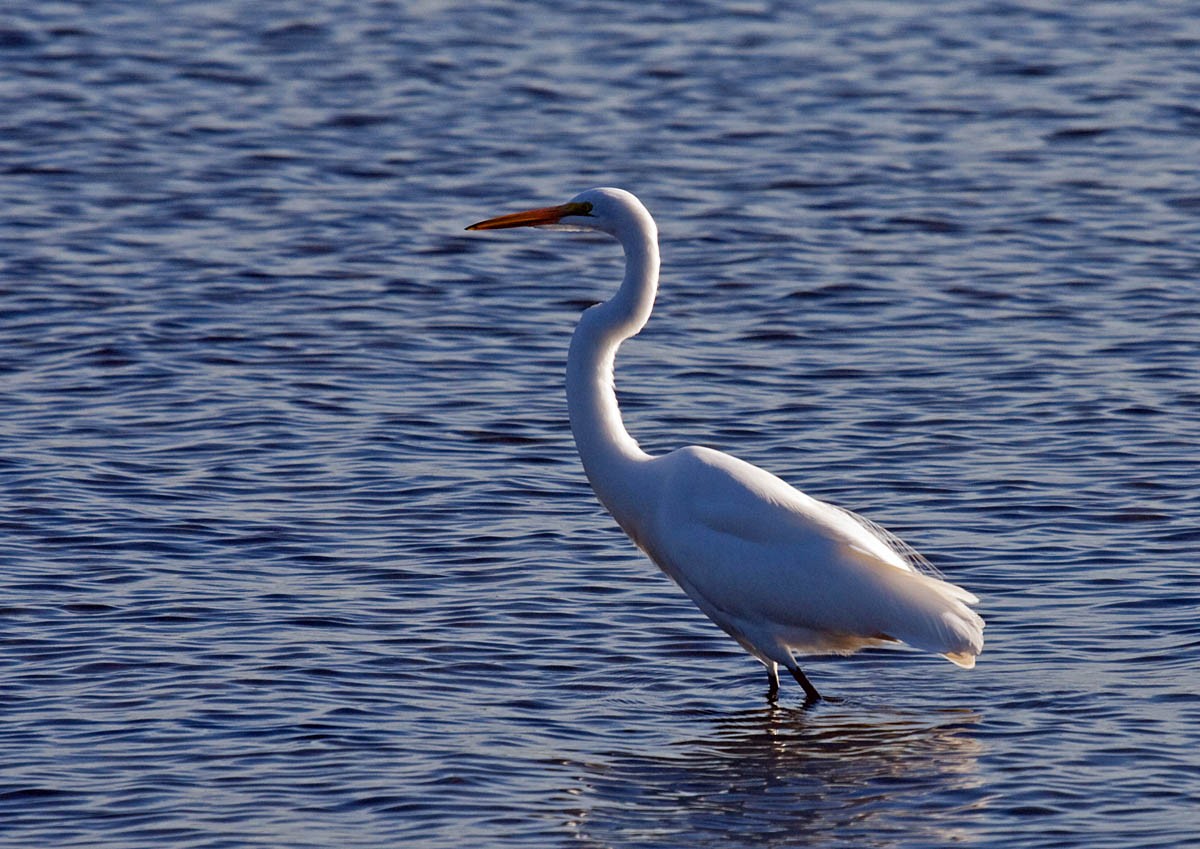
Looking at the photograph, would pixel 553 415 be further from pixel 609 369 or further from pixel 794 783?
pixel 794 783

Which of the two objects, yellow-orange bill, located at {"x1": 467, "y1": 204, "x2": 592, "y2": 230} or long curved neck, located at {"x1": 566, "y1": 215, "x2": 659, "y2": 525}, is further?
yellow-orange bill, located at {"x1": 467, "y1": 204, "x2": 592, "y2": 230}

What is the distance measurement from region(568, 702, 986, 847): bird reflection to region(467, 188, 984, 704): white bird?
0.26 meters

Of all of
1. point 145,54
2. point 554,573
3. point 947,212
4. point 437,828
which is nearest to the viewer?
point 437,828

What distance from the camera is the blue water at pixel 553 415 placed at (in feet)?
21.4

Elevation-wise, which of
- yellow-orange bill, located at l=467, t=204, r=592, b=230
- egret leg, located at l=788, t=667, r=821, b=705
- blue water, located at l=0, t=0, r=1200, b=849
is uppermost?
yellow-orange bill, located at l=467, t=204, r=592, b=230

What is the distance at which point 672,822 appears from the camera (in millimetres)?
6203

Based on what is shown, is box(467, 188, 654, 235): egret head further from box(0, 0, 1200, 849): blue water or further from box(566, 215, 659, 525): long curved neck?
box(0, 0, 1200, 849): blue water

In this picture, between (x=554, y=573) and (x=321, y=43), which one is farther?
(x=321, y=43)

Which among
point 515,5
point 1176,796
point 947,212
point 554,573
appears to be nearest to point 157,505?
point 554,573

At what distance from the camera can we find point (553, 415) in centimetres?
1019

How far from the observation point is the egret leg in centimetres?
719

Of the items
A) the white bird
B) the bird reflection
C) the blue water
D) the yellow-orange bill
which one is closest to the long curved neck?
the white bird

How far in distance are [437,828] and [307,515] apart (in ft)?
9.36

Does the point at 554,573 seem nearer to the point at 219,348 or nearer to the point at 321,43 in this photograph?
the point at 219,348
